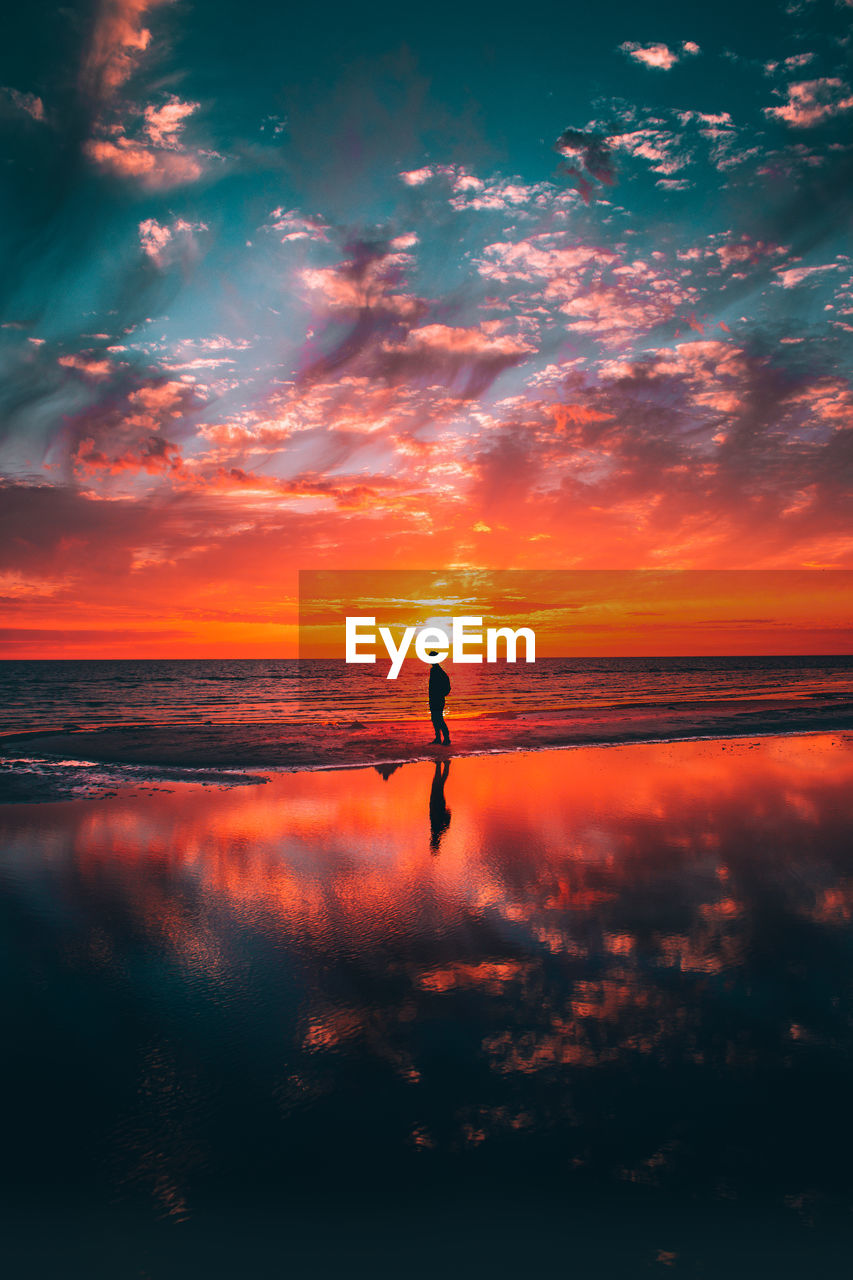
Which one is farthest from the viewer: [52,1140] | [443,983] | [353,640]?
[353,640]

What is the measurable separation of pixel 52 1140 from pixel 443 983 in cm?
271

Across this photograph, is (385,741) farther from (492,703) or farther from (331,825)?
(492,703)

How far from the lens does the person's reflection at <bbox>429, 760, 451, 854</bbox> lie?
9.76 meters

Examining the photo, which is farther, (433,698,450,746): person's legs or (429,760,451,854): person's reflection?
(433,698,450,746): person's legs

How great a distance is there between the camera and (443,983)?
Result: 5230 millimetres

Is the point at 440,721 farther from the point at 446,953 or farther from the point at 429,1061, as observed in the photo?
the point at 429,1061

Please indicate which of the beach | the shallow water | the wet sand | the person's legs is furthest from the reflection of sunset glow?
the person's legs

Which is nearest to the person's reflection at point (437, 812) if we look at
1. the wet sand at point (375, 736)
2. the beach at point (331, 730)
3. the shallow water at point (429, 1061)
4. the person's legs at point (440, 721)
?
the shallow water at point (429, 1061)

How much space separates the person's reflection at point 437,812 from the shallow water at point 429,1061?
2.80 ft

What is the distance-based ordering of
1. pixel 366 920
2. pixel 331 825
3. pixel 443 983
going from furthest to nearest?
pixel 331 825 < pixel 366 920 < pixel 443 983

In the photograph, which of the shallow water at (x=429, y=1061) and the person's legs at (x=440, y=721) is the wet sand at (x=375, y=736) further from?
the shallow water at (x=429, y=1061)

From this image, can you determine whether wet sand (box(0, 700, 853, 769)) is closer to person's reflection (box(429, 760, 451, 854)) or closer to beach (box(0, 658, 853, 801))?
beach (box(0, 658, 853, 801))

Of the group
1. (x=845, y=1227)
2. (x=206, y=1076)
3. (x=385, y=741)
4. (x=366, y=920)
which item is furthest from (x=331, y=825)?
(x=385, y=741)

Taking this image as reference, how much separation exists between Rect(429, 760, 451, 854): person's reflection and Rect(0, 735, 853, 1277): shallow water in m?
0.85
